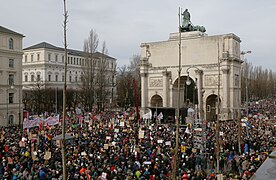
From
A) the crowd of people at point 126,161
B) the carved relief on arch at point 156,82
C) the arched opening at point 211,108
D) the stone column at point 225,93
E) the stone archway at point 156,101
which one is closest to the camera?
the crowd of people at point 126,161

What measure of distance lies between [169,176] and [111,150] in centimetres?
671

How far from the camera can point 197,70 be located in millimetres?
47562

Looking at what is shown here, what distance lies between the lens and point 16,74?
46500 millimetres

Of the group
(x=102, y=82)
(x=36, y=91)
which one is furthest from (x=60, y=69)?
(x=102, y=82)

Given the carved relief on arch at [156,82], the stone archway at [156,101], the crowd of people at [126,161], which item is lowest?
the crowd of people at [126,161]

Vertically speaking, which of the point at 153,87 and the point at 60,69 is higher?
the point at 60,69

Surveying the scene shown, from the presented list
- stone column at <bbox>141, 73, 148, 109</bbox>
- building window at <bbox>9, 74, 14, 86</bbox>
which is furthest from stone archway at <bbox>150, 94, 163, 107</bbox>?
building window at <bbox>9, 74, 14, 86</bbox>

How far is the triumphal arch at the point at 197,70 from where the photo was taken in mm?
46344

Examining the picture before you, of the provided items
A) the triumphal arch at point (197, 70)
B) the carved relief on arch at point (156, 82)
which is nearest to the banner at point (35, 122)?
the triumphal arch at point (197, 70)

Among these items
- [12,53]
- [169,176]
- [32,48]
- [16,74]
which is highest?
[32,48]

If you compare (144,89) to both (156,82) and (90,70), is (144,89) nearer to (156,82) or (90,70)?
(156,82)

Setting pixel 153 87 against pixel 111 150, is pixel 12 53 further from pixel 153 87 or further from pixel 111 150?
pixel 111 150

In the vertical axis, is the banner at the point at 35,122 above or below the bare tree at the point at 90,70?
below

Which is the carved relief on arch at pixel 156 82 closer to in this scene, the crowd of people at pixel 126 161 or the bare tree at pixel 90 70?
the bare tree at pixel 90 70
